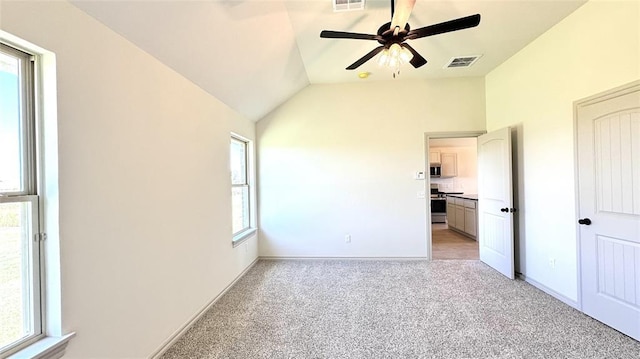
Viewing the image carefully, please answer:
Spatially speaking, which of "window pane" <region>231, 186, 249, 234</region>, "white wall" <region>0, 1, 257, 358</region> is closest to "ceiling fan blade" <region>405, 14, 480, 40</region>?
"white wall" <region>0, 1, 257, 358</region>

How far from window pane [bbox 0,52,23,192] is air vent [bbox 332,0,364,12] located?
86.0 inches

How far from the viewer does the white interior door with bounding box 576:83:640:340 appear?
2203 millimetres

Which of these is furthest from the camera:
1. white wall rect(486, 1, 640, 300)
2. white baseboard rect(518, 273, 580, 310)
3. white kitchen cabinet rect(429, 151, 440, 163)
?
white kitchen cabinet rect(429, 151, 440, 163)

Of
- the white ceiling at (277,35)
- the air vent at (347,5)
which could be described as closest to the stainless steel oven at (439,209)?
the white ceiling at (277,35)

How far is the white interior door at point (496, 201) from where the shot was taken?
352 centimetres

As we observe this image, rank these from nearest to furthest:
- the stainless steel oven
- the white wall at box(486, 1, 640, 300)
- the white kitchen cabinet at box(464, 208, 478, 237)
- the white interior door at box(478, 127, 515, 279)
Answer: the white wall at box(486, 1, 640, 300) < the white interior door at box(478, 127, 515, 279) < the white kitchen cabinet at box(464, 208, 478, 237) < the stainless steel oven

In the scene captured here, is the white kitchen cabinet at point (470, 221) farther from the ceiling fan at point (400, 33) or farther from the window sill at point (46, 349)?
the window sill at point (46, 349)

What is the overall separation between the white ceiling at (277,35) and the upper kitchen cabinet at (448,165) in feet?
14.9

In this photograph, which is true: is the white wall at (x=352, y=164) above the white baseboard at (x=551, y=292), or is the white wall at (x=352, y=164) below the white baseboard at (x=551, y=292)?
above

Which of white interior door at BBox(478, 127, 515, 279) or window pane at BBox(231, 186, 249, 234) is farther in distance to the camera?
window pane at BBox(231, 186, 249, 234)

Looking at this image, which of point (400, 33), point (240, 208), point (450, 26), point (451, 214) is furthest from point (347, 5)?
point (451, 214)

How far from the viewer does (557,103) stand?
9.53 feet

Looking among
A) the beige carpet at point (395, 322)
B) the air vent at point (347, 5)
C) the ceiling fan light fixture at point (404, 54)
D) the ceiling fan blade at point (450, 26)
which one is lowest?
the beige carpet at point (395, 322)

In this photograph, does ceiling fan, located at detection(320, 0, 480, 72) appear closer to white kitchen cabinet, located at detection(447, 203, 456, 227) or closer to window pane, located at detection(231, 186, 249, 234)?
window pane, located at detection(231, 186, 249, 234)
